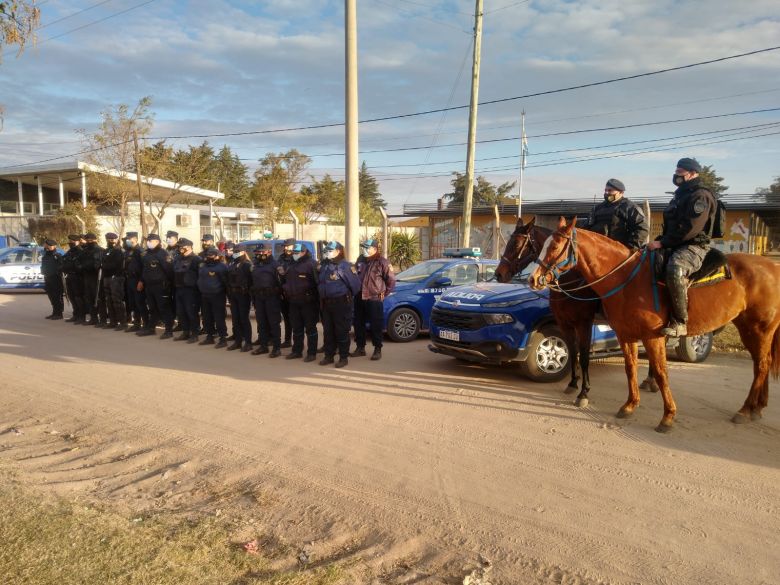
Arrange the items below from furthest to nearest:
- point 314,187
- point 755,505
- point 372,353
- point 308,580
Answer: point 314,187, point 372,353, point 755,505, point 308,580

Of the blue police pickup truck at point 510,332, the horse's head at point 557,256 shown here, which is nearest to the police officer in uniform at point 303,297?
the blue police pickup truck at point 510,332

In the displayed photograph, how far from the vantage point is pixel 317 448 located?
5547mm

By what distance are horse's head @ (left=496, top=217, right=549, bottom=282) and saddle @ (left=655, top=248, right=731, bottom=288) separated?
1.36 metres

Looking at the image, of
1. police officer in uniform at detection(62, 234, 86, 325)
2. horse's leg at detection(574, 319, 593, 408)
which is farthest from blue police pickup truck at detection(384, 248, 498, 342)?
police officer in uniform at detection(62, 234, 86, 325)

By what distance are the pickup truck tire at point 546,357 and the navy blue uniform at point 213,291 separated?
18.7 ft

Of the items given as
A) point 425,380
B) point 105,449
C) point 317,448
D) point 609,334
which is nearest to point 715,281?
point 609,334

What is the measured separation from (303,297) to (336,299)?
2.22 feet

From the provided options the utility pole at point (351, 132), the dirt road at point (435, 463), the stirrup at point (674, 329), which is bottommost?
the dirt road at point (435, 463)

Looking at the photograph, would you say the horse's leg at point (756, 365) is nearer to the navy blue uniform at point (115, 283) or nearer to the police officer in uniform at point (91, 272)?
the navy blue uniform at point (115, 283)

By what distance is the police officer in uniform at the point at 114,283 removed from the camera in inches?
505

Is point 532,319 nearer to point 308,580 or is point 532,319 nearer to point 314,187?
point 308,580

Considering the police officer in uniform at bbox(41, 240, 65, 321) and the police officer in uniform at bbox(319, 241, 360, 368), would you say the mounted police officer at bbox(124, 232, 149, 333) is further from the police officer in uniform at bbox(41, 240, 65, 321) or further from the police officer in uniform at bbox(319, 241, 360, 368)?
the police officer in uniform at bbox(319, 241, 360, 368)

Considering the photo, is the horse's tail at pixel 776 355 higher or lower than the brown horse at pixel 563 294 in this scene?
lower

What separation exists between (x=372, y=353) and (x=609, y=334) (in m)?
3.84
